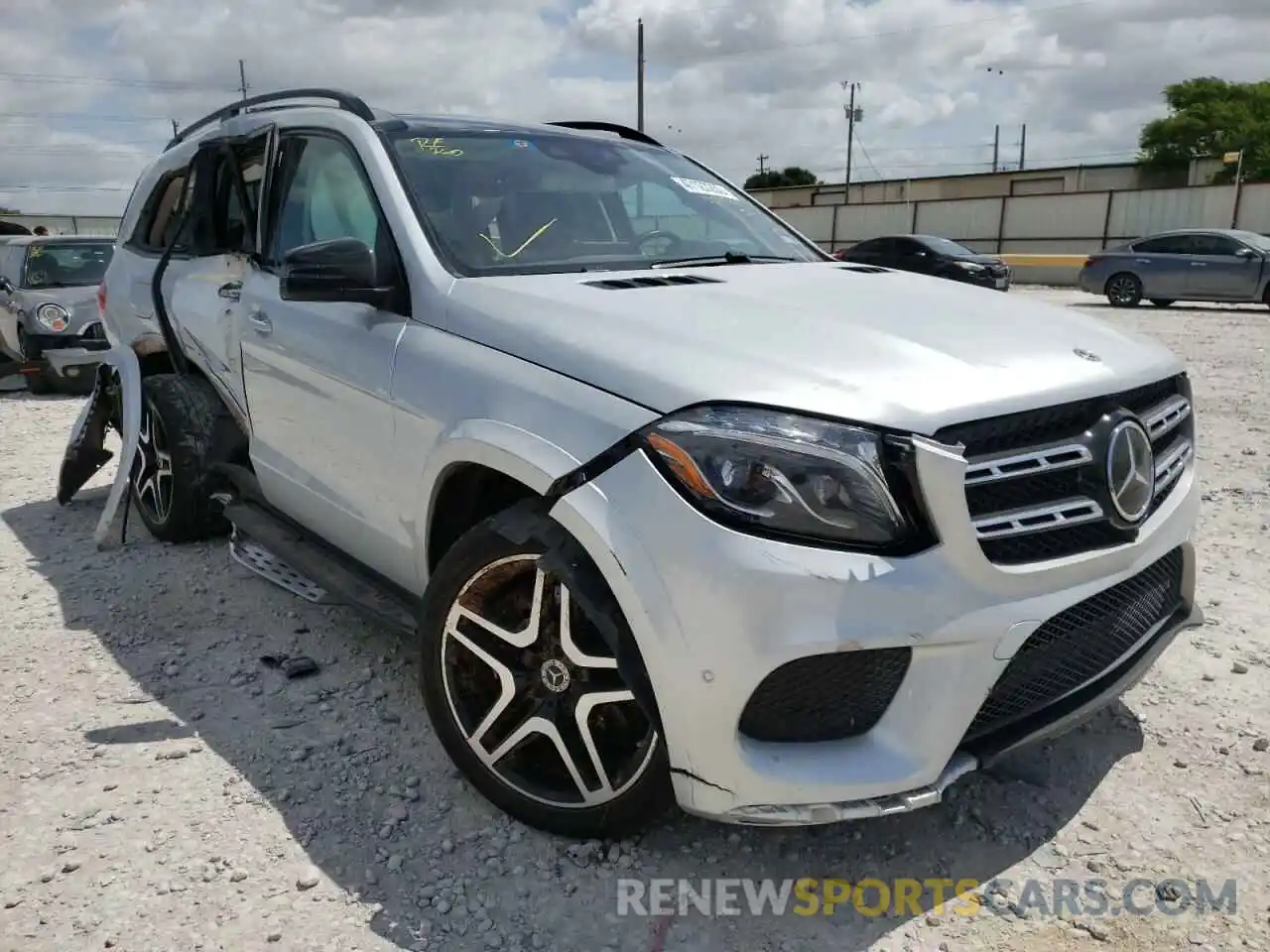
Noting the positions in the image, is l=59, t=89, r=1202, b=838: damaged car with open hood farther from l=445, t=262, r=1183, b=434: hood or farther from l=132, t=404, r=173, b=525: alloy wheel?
l=132, t=404, r=173, b=525: alloy wheel

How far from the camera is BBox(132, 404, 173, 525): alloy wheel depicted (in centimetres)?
472

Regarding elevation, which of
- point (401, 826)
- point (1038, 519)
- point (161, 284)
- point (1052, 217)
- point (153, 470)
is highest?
point (1052, 217)

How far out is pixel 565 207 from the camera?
3.35m

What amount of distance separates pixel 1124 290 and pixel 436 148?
729 inches

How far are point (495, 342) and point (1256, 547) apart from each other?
3.87m

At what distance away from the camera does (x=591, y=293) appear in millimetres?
2689

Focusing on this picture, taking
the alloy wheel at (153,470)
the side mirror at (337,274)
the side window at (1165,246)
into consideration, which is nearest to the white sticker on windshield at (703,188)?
the side mirror at (337,274)

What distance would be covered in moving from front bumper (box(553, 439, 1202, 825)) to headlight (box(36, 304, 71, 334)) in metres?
9.46

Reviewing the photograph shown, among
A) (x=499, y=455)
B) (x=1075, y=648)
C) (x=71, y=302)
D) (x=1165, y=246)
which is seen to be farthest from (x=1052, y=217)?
(x=499, y=455)

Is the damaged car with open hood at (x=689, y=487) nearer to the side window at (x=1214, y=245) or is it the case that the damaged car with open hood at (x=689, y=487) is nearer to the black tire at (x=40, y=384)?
the black tire at (x=40, y=384)

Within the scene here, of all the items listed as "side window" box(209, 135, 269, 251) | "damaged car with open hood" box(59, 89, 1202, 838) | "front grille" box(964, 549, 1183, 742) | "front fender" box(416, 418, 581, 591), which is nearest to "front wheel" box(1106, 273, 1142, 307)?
"damaged car with open hood" box(59, 89, 1202, 838)

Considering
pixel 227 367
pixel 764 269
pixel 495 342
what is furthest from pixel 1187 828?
pixel 227 367

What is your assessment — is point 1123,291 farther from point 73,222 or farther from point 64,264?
point 73,222

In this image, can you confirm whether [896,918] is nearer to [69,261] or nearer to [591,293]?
[591,293]
